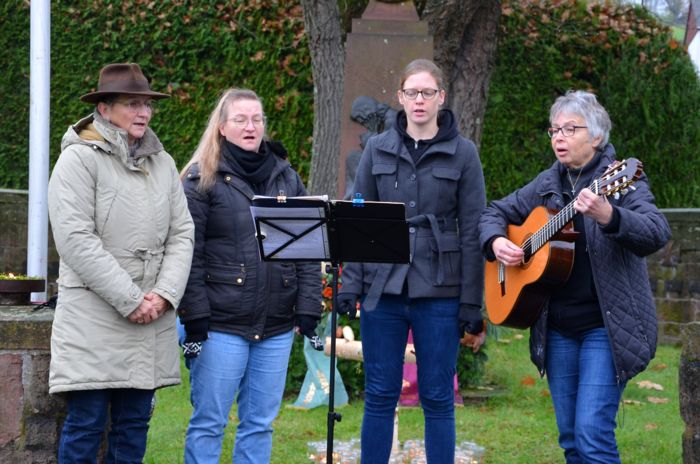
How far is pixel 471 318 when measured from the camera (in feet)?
16.3

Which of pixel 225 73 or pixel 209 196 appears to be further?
pixel 225 73

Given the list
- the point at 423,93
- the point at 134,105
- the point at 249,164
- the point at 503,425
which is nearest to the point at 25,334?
the point at 134,105

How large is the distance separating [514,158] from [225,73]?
10.8ft

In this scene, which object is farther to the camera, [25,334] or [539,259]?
[25,334]

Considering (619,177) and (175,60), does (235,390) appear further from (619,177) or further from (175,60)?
(175,60)

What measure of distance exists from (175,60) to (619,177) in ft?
27.8

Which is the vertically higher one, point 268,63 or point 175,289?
point 268,63

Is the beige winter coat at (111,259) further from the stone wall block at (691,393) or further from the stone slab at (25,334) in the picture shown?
the stone wall block at (691,393)

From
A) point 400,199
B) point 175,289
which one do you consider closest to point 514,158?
point 400,199

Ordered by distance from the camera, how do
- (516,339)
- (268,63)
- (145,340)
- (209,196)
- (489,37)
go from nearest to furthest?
1. (145,340)
2. (209,196)
3. (489,37)
4. (516,339)
5. (268,63)

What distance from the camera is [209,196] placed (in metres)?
4.97

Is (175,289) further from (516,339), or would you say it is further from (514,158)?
(514,158)

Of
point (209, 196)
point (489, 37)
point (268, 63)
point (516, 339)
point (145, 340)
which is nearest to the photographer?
point (145, 340)

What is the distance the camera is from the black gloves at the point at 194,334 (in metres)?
4.80
